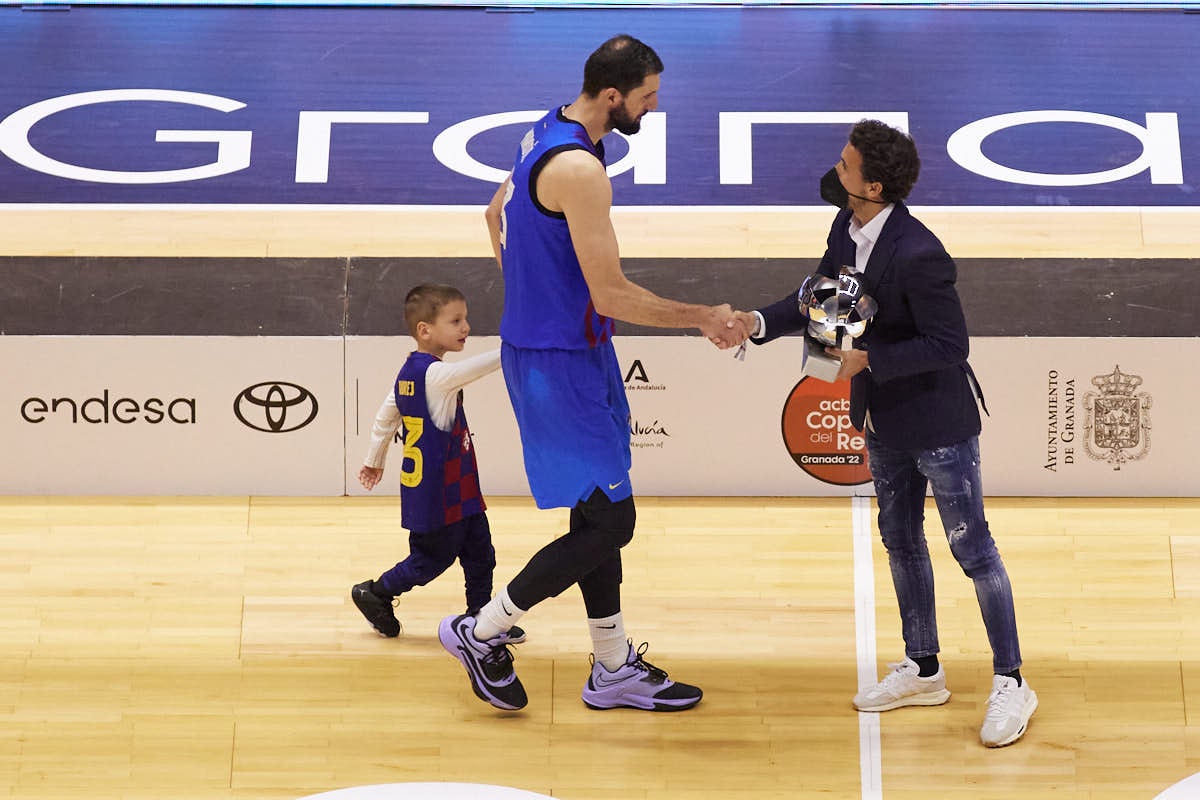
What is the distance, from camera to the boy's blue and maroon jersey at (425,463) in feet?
14.4

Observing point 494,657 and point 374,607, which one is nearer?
point 494,657

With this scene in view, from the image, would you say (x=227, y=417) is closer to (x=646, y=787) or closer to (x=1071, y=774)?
(x=646, y=787)

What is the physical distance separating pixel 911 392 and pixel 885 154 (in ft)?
2.01

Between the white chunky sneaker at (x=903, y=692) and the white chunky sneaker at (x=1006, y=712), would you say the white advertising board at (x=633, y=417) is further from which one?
the white chunky sneaker at (x=1006, y=712)

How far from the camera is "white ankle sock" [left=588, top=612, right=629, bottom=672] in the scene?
13.5 feet

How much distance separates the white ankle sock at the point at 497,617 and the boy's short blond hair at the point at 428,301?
873 millimetres

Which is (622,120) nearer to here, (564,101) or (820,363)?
(820,363)

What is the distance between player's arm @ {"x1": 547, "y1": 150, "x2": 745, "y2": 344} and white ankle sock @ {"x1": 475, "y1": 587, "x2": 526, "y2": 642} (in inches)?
32.8

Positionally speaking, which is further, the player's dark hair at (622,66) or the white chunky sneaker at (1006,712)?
the white chunky sneaker at (1006,712)

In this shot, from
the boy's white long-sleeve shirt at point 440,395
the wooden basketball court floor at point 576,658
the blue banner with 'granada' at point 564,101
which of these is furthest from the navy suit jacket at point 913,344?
the blue banner with 'granada' at point 564,101

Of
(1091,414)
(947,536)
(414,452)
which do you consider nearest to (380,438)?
(414,452)

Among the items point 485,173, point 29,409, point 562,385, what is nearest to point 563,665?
point 562,385

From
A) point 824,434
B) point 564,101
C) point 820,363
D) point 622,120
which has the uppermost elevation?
point 564,101

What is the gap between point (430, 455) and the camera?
4.39 meters
